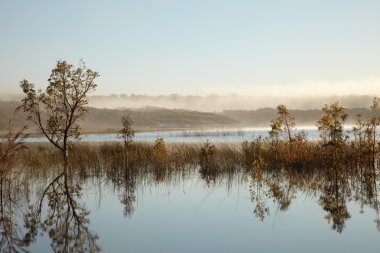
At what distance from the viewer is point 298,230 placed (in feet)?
32.6

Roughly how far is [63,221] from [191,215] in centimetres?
298

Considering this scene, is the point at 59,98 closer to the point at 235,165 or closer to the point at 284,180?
the point at 235,165

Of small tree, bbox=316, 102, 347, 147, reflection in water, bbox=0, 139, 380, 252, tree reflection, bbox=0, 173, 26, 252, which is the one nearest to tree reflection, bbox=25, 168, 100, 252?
reflection in water, bbox=0, 139, 380, 252

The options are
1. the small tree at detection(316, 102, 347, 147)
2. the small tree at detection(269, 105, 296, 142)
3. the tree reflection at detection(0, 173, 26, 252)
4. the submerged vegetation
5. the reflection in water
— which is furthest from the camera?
the small tree at detection(269, 105, 296, 142)

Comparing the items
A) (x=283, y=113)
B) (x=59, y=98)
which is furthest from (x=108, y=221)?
(x=283, y=113)

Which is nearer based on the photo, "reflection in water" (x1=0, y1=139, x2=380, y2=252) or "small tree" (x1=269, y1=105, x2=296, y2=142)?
"reflection in water" (x1=0, y1=139, x2=380, y2=252)

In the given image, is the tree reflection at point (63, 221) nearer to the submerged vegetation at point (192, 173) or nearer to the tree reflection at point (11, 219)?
the submerged vegetation at point (192, 173)

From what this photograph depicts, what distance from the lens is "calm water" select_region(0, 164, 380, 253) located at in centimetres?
895

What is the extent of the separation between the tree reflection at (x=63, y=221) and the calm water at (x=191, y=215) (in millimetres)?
21

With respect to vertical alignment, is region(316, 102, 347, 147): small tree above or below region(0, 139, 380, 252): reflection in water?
above

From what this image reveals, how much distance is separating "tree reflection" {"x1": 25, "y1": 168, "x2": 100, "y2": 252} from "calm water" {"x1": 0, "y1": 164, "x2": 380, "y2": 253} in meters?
0.02

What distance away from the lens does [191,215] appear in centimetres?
1174

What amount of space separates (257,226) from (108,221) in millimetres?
3373

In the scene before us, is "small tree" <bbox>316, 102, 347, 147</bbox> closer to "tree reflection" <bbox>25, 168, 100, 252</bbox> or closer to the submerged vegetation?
the submerged vegetation
